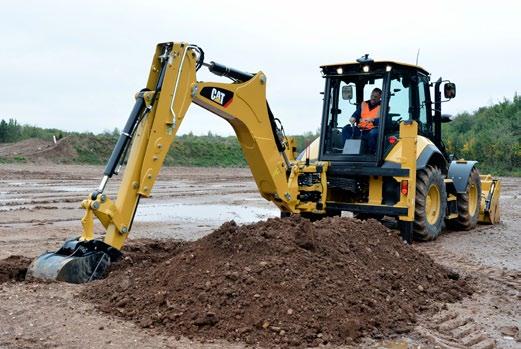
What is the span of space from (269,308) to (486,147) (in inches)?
1243

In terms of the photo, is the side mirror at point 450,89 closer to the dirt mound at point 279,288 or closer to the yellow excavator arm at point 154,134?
the yellow excavator arm at point 154,134

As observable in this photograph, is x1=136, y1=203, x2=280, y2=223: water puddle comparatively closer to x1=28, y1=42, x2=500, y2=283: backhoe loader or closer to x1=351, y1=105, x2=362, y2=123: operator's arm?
x1=28, y1=42, x2=500, y2=283: backhoe loader

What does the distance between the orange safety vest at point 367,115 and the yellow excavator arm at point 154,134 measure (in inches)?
81.4

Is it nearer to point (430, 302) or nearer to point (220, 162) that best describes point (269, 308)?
point (430, 302)

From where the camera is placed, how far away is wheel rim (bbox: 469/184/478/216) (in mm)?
11836

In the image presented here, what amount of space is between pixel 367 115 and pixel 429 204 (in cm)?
183

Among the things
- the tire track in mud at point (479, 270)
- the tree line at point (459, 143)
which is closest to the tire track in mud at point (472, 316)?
the tire track in mud at point (479, 270)

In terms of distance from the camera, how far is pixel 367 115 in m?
9.86

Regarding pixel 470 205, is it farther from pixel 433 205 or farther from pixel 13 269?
pixel 13 269

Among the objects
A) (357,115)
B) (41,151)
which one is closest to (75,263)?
(357,115)

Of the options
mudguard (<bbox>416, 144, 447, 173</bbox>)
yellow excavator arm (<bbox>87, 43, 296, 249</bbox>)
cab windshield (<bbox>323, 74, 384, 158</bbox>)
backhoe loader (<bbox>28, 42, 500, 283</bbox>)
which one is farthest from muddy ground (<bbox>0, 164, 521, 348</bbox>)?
cab windshield (<bbox>323, 74, 384, 158</bbox>)

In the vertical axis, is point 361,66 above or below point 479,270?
above

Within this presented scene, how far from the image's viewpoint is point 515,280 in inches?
283

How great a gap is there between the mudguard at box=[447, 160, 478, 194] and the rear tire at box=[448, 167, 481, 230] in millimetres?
129
